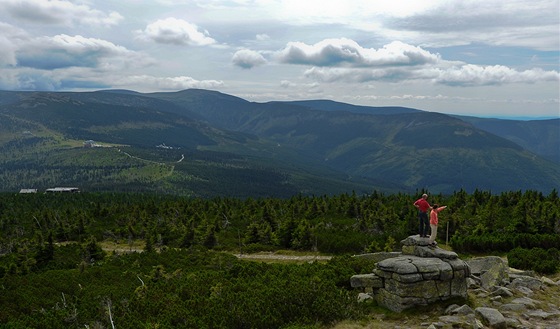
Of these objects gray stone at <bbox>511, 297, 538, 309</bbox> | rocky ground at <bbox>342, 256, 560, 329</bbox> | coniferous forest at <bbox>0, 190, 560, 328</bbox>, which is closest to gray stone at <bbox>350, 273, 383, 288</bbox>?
coniferous forest at <bbox>0, 190, 560, 328</bbox>

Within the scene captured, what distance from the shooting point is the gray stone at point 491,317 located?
57.8 feet

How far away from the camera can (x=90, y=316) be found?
19.7 meters

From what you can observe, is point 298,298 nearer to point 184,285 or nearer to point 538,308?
point 184,285

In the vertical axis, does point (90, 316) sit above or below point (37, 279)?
above

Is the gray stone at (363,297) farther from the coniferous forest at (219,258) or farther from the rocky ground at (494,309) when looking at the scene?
the rocky ground at (494,309)

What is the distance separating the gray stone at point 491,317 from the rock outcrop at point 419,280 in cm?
199

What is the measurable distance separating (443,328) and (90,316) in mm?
17367

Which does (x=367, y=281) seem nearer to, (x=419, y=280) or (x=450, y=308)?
(x=419, y=280)

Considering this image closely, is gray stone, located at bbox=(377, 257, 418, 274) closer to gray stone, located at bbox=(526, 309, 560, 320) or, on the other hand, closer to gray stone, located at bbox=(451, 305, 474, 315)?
→ gray stone, located at bbox=(451, 305, 474, 315)

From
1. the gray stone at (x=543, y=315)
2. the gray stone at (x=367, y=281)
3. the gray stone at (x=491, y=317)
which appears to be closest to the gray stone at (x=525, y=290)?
the gray stone at (x=543, y=315)

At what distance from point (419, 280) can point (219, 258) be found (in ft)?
82.3

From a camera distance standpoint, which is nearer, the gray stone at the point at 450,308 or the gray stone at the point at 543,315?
the gray stone at the point at 543,315

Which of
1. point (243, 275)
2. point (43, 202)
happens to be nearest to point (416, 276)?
point (243, 275)

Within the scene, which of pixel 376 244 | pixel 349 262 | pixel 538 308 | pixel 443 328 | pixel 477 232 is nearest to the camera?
pixel 443 328
